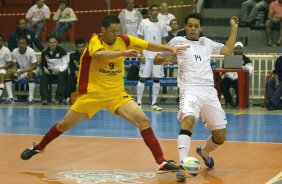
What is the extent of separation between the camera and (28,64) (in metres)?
22.2

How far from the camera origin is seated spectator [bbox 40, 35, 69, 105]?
21625 mm

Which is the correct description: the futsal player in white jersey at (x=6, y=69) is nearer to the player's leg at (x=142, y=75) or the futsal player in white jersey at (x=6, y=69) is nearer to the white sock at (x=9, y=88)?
the white sock at (x=9, y=88)

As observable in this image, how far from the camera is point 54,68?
21766 mm

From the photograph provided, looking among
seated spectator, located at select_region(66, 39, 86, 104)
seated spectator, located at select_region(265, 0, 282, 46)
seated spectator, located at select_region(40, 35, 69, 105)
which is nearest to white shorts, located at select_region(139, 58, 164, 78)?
seated spectator, located at select_region(66, 39, 86, 104)

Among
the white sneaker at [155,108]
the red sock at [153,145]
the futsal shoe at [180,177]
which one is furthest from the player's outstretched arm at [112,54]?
the white sneaker at [155,108]

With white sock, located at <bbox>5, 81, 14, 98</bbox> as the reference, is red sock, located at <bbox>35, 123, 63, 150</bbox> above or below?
above

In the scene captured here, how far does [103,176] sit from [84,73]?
150cm

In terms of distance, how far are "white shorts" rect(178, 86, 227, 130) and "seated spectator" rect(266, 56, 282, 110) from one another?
9528 millimetres

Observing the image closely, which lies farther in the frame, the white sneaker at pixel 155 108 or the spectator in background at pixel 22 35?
the spectator in background at pixel 22 35

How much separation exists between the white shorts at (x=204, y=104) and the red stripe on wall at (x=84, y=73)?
52.1 inches

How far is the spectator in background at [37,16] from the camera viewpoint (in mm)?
25438

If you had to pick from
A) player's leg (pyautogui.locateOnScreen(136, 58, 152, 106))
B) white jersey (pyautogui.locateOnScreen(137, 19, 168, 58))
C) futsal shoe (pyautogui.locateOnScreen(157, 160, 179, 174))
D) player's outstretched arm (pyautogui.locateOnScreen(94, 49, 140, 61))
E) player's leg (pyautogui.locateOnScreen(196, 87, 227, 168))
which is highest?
player's outstretched arm (pyautogui.locateOnScreen(94, 49, 140, 61))

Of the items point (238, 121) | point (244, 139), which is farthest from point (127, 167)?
point (238, 121)

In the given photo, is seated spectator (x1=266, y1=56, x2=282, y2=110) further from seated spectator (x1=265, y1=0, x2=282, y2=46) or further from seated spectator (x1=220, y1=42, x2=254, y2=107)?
seated spectator (x1=265, y1=0, x2=282, y2=46)
